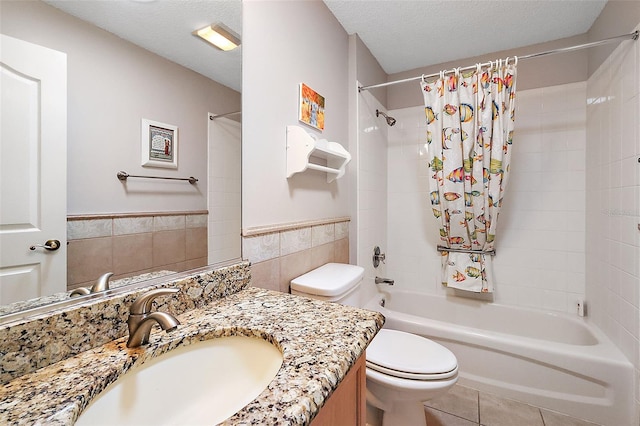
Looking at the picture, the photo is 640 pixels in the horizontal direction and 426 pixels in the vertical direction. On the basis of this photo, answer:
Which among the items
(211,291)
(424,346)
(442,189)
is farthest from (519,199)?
(211,291)

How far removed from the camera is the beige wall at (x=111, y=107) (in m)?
0.59

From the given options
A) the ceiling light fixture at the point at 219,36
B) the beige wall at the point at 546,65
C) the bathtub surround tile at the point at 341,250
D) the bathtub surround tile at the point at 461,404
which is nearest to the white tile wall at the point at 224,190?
the ceiling light fixture at the point at 219,36

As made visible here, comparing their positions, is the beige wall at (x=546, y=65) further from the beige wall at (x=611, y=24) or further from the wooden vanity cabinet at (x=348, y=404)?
the wooden vanity cabinet at (x=348, y=404)

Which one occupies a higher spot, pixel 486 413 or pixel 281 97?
pixel 281 97

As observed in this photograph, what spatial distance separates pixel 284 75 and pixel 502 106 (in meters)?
1.37

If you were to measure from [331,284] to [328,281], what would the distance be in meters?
0.04

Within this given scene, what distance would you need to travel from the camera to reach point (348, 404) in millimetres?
652

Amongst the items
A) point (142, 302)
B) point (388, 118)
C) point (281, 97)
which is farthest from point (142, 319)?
point (388, 118)

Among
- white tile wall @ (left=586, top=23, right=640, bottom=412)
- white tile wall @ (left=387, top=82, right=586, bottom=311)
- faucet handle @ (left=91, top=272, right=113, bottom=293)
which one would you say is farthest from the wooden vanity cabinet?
white tile wall @ (left=387, top=82, right=586, bottom=311)

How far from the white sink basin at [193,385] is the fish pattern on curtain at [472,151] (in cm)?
169

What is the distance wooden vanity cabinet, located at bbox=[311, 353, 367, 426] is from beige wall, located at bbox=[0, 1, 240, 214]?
2.22 ft

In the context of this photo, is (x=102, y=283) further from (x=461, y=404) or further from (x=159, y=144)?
(x=461, y=404)

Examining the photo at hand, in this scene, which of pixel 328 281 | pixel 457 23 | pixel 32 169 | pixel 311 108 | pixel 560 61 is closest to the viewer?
pixel 32 169

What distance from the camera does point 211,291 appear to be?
0.90 metres
